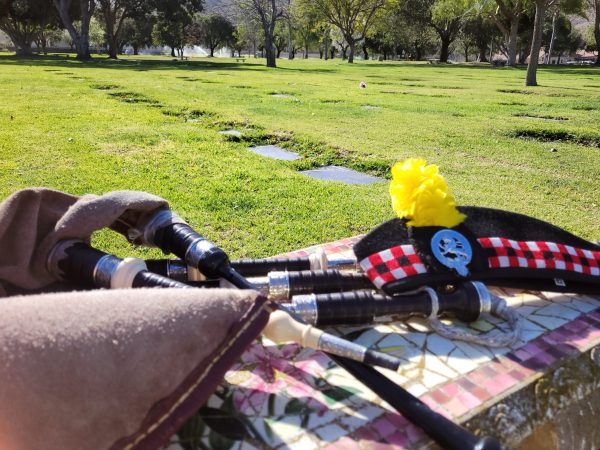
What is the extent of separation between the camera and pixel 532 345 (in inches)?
65.1

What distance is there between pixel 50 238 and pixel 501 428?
148 cm

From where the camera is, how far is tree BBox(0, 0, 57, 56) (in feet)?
131

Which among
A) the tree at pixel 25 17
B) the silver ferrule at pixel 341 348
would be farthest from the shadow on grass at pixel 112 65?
the silver ferrule at pixel 341 348

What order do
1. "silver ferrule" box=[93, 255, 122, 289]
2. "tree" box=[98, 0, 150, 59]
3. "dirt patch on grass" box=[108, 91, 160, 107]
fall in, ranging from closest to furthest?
"silver ferrule" box=[93, 255, 122, 289], "dirt patch on grass" box=[108, 91, 160, 107], "tree" box=[98, 0, 150, 59]

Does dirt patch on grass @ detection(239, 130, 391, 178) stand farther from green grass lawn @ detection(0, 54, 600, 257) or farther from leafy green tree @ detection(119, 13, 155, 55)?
leafy green tree @ detection(119, 13, 155, 55)

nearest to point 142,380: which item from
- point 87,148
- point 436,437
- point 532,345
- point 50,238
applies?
point 436,437

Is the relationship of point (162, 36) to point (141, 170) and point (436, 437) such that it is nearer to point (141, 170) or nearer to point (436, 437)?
point (141, 170)

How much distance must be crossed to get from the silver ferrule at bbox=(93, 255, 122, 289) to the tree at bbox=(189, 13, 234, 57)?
69.8m

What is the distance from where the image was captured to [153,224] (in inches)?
73.3

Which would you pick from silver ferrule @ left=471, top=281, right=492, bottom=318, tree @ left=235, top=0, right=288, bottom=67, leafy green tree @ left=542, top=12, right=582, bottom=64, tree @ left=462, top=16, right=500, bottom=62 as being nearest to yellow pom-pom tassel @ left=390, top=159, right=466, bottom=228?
silver ferrule @ left=471, top=281, right=492, bottom=318

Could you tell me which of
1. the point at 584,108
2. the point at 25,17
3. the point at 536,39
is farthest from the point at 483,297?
the point at 25,17

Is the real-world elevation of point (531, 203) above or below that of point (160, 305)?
below

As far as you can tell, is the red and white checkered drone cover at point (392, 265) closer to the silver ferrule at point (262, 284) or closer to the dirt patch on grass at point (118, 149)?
the silver ferrule at point (262, 284)

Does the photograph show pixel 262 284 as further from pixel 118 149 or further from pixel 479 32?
pixel 479 32
